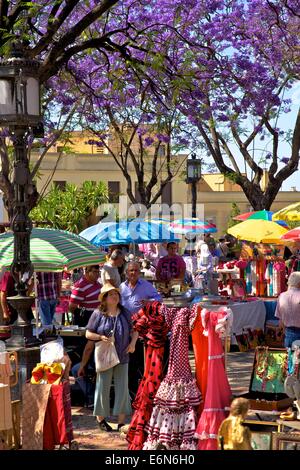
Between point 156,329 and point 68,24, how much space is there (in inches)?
556

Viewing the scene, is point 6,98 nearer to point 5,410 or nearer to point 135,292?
point 135,292

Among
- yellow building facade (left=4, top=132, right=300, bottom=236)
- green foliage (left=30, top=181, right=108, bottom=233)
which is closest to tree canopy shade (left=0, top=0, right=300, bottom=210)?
green foliage (left=30, top=181, right=108, bottom=233)

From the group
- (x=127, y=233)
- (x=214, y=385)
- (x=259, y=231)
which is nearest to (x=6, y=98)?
(x=214, y=385)

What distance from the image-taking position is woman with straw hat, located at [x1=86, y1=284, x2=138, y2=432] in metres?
9.72

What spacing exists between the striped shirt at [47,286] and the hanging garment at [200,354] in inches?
248

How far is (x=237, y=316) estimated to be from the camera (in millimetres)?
14719

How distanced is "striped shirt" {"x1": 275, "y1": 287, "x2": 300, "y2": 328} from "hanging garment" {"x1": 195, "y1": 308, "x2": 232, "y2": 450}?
7.99ft

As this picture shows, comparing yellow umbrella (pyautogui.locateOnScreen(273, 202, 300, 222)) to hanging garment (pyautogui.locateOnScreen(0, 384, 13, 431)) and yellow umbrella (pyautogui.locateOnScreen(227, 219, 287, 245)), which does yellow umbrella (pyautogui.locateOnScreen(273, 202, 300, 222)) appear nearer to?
yellow umbrella (pyautogui.locateOnScreen(227, 219, 287, 245))

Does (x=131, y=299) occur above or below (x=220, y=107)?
below

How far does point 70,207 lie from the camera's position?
42.8m

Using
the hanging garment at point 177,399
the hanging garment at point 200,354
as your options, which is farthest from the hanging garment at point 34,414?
the hanging garment at point 200,354

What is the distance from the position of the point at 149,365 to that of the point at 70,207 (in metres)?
34.5
